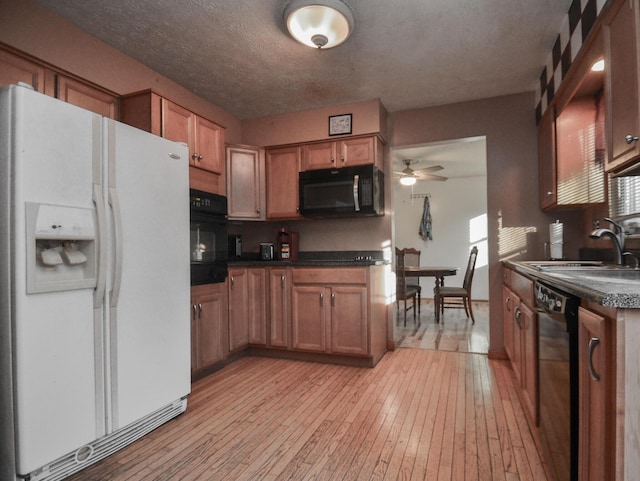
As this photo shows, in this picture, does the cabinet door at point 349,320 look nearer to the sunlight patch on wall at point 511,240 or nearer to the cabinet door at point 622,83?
the sunlight patch on wall at point 511,240

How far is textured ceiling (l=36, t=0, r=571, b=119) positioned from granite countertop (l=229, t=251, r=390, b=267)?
1.53m

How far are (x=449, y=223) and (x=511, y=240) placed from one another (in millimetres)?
3842

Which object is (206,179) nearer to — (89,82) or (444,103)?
(89,82)

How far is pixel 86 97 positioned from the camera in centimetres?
240

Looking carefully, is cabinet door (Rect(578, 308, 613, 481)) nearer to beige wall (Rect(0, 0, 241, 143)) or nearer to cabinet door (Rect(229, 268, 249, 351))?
cabinet door (Rect(229, 268, 249, 351))


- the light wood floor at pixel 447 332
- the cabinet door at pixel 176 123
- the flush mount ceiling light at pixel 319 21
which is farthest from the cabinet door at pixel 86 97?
the light wood floor at pixel 447 332

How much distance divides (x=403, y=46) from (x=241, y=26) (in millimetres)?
1125

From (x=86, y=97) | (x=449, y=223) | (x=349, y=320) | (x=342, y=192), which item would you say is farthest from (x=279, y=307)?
(x=449, y=223)

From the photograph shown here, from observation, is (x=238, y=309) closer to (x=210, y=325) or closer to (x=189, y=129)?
(x=210, y=325)

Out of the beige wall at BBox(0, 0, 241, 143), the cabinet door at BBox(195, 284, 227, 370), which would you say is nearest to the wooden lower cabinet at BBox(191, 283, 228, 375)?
the cabinet door at BBox(195, 284, 227, 370)

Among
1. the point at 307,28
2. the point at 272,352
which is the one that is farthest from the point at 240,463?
the point at 307,28

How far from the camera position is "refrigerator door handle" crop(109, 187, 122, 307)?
177cm

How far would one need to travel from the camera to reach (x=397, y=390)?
2607 mm

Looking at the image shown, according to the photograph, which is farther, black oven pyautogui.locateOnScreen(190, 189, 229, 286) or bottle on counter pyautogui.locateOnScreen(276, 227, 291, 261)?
bottle on counter pyautogui.locateOnScreen(276, 227, 291, 261)
